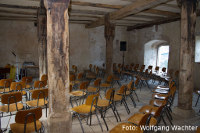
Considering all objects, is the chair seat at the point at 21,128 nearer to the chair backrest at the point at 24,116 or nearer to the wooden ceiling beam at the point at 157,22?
the chair backrest at the point at 24,116

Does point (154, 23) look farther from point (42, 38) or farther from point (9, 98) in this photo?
point (9, 98)

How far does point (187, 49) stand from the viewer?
13.3ft

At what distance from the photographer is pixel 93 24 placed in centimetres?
990

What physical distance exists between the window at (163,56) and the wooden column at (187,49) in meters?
6.76

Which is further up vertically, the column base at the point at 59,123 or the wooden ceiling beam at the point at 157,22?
the wooden ceiling beam at the point at 157,22

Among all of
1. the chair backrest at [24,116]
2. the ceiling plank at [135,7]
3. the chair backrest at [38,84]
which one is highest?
the ceiling plank at [135,7]

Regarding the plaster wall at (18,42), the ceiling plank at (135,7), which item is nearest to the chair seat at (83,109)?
the ceiling plank at (135,7)

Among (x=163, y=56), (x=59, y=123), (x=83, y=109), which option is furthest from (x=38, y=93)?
(x=163, y=56)

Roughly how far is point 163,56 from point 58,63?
31.8 feet

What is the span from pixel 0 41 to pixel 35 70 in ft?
8.55

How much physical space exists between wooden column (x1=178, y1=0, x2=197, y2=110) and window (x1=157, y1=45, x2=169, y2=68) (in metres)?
6.76

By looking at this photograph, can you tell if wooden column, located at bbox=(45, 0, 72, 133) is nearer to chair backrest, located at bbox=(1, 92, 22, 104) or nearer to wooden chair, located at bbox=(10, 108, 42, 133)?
wooden chair, located at bbox=(10, 108, 42, 133)

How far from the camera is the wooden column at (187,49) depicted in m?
4.00

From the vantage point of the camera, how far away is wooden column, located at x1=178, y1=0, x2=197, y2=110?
4004 mm
